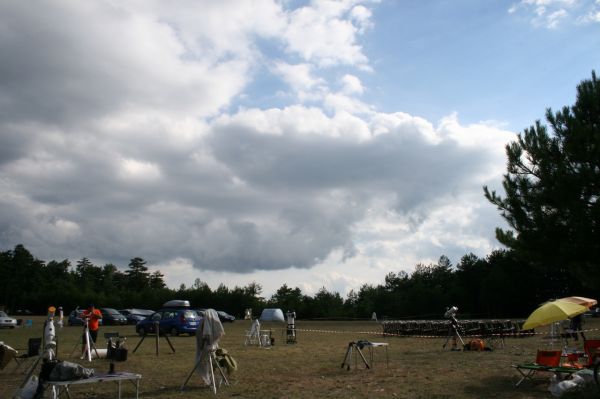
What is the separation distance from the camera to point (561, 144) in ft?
55.6

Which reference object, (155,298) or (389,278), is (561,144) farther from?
(389,278)

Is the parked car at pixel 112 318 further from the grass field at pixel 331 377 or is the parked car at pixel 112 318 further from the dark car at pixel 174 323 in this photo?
the grass field at pixel 331 377

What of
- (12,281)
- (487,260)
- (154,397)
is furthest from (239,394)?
(12,281)

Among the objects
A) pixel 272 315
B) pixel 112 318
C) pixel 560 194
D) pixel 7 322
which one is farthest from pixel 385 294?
pixel 560 194

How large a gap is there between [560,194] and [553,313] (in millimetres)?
6235

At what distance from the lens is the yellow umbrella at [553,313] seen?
36.8ft

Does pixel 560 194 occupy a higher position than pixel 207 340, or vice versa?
pixel 560 194

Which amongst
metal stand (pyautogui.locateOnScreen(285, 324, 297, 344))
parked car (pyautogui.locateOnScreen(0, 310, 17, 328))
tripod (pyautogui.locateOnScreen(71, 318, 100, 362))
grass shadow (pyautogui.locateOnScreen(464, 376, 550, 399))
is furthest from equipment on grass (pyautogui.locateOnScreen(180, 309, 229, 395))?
parked car (pyautogui.locateOnScreen(0, 310, 17, 328))

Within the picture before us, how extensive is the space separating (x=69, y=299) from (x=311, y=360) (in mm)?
74710

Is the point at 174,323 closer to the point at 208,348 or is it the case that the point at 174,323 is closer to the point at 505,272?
the point at 208,348

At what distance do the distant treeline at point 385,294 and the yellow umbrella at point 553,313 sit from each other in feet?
137

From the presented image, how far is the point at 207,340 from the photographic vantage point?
11.2 meters

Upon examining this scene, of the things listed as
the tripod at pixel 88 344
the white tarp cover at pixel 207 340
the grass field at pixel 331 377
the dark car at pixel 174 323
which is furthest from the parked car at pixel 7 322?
the white tarp cover at pixel 207 340

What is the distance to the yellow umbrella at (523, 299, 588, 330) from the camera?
36.8 feet
